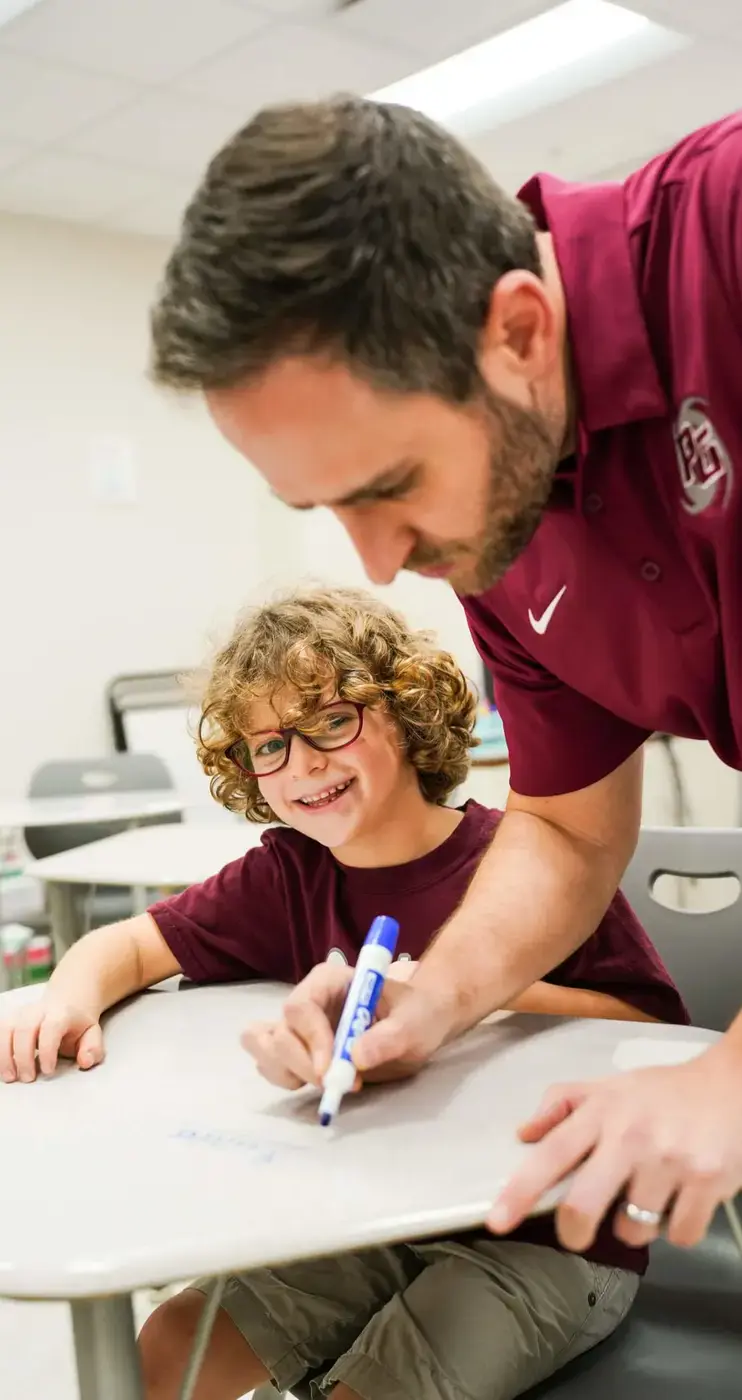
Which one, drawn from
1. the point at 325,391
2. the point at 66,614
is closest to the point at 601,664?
the point at 325,391

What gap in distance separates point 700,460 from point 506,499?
5.5 inches

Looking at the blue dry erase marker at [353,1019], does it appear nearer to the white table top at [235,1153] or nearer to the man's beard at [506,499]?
the white table top at [235,1153]

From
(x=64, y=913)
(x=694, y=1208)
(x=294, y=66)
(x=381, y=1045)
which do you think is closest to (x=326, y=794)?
(x=381, y=1045)

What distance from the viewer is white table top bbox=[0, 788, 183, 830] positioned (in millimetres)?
3176

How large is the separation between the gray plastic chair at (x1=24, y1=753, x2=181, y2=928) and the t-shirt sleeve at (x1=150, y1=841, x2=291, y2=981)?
76.4 inches

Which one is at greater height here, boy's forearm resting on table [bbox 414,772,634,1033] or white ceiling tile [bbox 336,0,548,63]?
white ceiling tile [bbox 336,0,548,63]

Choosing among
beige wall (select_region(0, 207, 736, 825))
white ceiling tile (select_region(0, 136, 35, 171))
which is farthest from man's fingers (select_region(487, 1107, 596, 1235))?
white ceiling tile (select_region(0, 136, 35, 171))

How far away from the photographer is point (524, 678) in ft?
4.10

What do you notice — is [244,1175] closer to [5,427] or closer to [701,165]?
[701,165]

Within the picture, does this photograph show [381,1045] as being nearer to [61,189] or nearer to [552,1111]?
[552,1111]

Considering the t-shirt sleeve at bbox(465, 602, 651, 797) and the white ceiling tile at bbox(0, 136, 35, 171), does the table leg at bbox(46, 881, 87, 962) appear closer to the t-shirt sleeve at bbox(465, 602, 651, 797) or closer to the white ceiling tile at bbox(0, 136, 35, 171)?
the t-shirt sleeve at bbox(465, 602, 651, 797)

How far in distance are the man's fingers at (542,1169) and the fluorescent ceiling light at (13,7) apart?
3.43m

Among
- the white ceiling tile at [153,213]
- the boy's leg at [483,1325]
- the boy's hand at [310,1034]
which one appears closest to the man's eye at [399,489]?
the boy's hand at [310,1034]

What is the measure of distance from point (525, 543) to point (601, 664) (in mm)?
208
